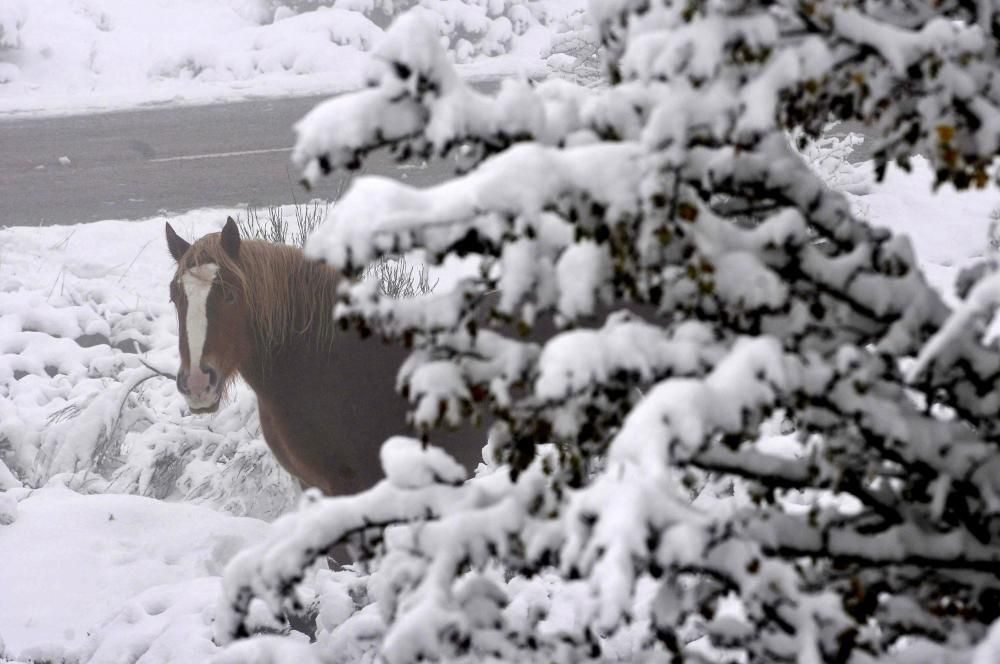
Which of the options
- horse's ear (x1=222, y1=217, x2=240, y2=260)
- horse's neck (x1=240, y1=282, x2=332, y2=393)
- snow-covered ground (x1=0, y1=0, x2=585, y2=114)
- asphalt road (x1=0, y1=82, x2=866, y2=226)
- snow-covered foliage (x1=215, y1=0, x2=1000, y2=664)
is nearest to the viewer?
snow-covered foliage (x1=215, y1=0, x2=1000, y2=664)

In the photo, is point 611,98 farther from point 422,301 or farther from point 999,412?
point 999,412

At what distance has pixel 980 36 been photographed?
5.88ft

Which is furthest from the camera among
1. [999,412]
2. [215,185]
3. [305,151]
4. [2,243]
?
[215,185]

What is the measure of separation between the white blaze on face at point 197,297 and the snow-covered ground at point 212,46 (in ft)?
38.9

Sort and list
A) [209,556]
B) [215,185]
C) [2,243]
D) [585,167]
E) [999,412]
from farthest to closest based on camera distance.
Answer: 1. [215,185]
2. [2,243]
3. [209,556]
4. [999,412]
5. [585,167]

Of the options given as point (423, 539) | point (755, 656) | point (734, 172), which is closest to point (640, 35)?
point (734, 172)

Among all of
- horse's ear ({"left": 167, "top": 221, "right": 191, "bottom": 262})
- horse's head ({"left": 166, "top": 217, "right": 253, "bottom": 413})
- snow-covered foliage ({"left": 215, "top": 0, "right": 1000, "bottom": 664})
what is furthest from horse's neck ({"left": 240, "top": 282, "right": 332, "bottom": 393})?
snow-covered foliage ({"left": 215, "top": 0, "right": 1000, "bottom": 664})

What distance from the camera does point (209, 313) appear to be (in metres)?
4.29

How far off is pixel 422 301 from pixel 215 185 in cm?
946

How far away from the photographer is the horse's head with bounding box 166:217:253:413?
4262mm

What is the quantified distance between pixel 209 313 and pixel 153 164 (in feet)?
27.0

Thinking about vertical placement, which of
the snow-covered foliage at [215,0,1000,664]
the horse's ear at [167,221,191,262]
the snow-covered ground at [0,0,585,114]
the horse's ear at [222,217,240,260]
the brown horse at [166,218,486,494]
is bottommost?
the snow-covered ground at [0,0,585,114]

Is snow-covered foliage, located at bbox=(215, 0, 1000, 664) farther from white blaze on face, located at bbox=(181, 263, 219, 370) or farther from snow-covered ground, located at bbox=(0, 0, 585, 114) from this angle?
snow-covered ground, located at bbox=(0, 0, 585, 114)

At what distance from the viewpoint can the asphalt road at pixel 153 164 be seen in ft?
33.7
